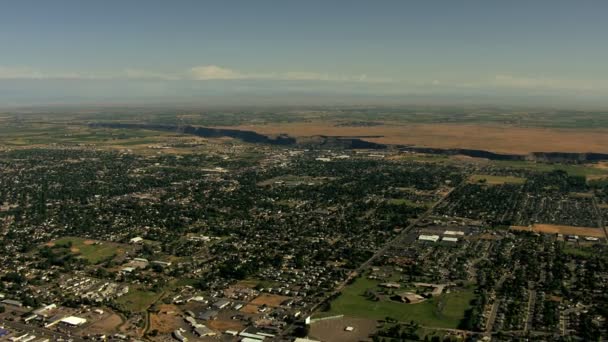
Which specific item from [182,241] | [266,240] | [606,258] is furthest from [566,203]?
[182,241]

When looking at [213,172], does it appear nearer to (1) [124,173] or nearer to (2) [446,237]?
(1) [124,173]

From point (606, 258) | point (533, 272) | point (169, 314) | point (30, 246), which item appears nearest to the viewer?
point (169, 314)

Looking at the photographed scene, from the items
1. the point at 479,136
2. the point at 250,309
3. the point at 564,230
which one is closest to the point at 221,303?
the point at 250,309

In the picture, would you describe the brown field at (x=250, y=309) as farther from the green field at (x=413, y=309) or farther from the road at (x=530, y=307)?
Answer: the road at (x=530, y=307)

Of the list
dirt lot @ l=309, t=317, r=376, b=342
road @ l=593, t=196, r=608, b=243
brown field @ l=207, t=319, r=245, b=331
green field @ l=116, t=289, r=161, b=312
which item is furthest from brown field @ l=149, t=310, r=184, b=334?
road @ l=593, t=196, r=608, b=243

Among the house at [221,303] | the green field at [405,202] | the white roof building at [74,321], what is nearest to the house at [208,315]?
the house at [221,303]

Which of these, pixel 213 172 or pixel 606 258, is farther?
pixel 213 172
